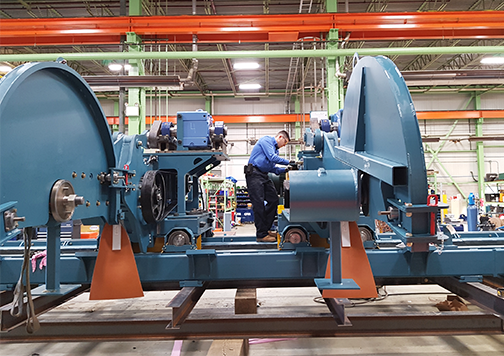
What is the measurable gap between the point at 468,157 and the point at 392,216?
48.4ft

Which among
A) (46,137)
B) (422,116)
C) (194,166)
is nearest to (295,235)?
(194,166)

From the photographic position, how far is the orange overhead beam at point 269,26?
18.6 feet

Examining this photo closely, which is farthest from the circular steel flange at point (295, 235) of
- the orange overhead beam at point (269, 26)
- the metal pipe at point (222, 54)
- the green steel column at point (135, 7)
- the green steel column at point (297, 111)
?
the green steel column at point (297, 111)

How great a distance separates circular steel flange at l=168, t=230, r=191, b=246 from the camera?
2.88 meters

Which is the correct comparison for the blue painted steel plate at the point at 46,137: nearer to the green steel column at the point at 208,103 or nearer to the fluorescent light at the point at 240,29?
A: the fluorescent light at the point at 240,29

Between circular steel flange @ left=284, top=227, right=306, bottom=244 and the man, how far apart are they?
1.81 feet

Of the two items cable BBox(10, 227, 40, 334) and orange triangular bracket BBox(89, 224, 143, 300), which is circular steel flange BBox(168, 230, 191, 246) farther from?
cable BBox(10, 227, 40, 334)

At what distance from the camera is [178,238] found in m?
2.89

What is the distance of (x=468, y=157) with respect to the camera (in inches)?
510

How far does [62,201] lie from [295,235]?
195 centimetres

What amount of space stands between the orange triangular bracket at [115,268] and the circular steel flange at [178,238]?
2.41ft

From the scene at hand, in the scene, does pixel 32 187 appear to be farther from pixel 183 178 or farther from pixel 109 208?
pixel 183 178

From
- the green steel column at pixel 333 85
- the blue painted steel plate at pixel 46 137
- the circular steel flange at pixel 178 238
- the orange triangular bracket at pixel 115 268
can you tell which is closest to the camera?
the blue painted steel plate at pixel 46 137

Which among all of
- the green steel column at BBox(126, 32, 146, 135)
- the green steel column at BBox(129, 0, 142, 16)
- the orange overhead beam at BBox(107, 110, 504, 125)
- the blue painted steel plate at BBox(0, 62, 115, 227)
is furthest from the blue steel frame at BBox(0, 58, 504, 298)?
the orange overhead beam at BBox(107, 110, 504, 125)
